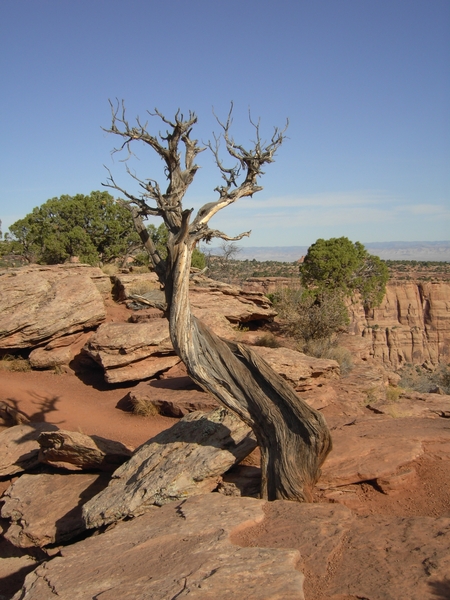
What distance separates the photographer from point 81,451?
7.77m

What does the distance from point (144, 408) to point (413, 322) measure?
45061mm

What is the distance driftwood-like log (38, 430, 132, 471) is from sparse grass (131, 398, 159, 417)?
3.10 meters

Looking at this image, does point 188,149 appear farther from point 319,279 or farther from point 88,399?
point 319,279

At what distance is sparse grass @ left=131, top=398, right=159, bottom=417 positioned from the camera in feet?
37.1

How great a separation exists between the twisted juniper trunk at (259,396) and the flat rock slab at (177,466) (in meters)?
0.60

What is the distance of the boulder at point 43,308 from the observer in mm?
14414

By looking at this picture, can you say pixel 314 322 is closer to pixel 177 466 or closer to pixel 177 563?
pixel 177 466

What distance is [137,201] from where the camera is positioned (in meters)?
6.79

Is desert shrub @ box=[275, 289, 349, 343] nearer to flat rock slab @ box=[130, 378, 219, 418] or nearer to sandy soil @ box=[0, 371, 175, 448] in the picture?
flat rock slab @ box=[130, 378, 219, 418]

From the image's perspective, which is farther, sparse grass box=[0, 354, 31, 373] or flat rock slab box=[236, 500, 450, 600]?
sparse grass box=[0, 354, 31, 373]

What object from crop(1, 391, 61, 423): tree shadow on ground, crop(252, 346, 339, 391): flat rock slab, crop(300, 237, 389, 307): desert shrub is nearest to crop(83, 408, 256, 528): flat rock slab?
crop(252, 346, 339, 391): flat rock slab

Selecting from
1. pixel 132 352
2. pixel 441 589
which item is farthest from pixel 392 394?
pixel 441 589

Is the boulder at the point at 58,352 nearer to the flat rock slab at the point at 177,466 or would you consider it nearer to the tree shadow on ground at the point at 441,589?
the flat rock slab at the point at 177,466

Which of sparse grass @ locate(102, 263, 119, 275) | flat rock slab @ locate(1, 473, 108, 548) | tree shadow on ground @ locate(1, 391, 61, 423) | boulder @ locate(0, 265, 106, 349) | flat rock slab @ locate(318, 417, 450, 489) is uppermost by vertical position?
sparse grass @ locate(102, 263, 119, 275)
